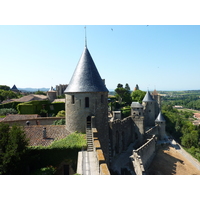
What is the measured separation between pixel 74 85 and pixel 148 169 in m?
17.4

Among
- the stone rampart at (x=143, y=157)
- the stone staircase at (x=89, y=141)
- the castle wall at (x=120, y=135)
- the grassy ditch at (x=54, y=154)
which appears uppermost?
the stone staircase at (x=89, y=141)

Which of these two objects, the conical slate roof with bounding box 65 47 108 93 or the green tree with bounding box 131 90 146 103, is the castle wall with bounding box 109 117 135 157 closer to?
the conical slate roof with bounding box 65 47 108 93

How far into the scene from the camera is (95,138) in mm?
11477

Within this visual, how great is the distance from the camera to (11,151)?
955 cm

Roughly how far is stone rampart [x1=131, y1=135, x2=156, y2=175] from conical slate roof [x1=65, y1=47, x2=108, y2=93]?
996 cm

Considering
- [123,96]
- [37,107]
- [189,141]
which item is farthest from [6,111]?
[189,141]

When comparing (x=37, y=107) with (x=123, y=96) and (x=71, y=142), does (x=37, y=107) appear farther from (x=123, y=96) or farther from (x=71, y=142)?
(x=123, y=96)

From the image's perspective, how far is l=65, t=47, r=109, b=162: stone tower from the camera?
13625mm

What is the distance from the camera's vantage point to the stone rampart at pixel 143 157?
18344mm

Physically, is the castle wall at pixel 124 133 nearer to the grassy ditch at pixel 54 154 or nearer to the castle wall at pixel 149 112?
the grassy ditch at pixel 54 154

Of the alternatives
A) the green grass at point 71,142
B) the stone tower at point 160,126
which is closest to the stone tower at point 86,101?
the green grass at point 71,142

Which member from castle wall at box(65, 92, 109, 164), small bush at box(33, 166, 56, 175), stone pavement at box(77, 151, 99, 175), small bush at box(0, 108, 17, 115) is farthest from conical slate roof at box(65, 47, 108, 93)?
small bush at box(0, 108, 17, 115)

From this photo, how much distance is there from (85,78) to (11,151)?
24.8 feet

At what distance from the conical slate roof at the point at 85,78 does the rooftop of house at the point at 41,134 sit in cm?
366
